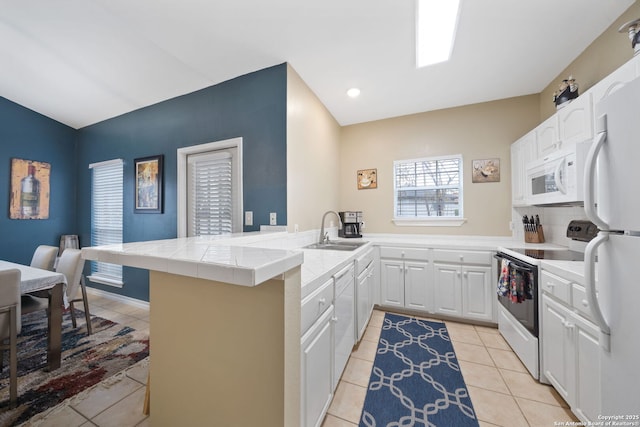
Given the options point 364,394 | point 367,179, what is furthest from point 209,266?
point 367,179

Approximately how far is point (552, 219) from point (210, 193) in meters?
3.80

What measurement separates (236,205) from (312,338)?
5.75ft

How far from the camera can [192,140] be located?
2.74 metres

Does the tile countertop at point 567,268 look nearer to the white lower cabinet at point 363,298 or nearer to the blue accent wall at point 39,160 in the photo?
the white lower cabinet at point 363,298

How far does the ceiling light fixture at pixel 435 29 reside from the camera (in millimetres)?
1649

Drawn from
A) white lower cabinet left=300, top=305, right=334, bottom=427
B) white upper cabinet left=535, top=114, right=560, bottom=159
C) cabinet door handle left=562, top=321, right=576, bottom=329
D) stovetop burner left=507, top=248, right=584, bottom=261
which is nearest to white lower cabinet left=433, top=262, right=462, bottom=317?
stovetop burner left=507, top=248, right=584, bottom=261

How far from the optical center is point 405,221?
3396 millimetres

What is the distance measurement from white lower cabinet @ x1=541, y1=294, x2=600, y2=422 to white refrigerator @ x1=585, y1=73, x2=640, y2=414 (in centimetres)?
54

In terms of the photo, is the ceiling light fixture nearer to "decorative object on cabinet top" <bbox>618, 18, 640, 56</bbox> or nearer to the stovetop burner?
"decorative object on cabinet top" <bbox>618, 18, 640, 56</bbox>

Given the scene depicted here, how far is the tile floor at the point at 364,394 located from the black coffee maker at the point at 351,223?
1490mm

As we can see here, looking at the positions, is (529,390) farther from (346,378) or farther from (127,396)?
(127,396)

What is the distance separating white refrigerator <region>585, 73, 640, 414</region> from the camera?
709 millimetres

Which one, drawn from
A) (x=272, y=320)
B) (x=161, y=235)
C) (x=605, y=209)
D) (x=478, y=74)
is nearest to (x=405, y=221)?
(x=478, y=74)

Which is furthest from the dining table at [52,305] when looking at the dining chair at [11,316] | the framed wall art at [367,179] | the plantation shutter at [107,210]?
the framed wall art at [367,179]
